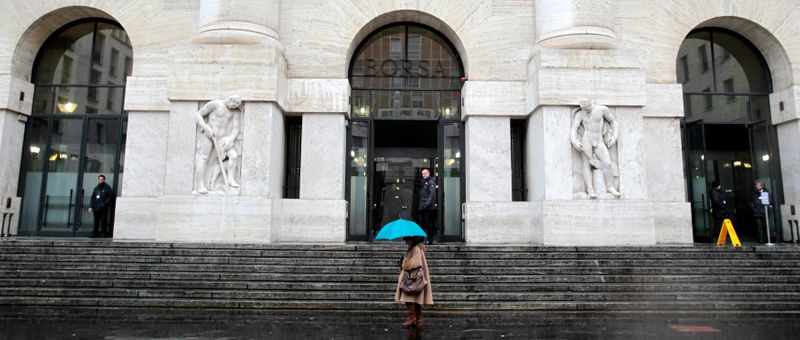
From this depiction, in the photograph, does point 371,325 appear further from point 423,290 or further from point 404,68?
point 404,68

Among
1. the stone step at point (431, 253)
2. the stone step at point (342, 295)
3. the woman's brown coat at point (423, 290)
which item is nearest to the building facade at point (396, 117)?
the stone step at point (431, 253)

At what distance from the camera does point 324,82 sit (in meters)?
15.7

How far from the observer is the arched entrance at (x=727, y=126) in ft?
55.8

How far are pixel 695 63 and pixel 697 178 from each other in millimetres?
3743

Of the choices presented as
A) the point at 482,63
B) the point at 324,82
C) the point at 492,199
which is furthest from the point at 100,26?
the point at 492,199

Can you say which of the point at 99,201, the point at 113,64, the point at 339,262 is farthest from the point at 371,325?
the point at 113,64

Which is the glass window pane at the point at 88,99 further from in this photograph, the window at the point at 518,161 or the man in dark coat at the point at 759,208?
the man in dark coat at the point at 759,208

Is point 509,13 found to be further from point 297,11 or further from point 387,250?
point 387,250

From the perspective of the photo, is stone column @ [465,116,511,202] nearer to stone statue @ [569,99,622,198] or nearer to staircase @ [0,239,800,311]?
stone statue @ [569,99,622,198]

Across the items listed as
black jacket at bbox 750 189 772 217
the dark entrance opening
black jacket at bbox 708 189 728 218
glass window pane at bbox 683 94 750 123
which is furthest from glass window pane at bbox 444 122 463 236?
black jacket at bbox 750 189 772 217

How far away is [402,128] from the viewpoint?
17281 mm

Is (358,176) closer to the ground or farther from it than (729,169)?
closer to the ground

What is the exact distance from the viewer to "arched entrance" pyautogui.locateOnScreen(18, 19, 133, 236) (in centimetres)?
1648

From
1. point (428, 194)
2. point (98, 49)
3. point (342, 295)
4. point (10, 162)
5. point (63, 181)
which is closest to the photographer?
point (342, 295)
